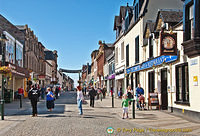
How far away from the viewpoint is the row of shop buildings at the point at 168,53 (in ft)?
44.1

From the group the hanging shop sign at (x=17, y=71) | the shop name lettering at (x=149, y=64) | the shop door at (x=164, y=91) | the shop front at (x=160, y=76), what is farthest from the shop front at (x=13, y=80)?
the shop door at (x=164, y=91)

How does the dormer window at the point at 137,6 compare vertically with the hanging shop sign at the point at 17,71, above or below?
above

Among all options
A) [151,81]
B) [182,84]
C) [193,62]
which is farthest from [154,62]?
[193,62]

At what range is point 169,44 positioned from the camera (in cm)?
1523

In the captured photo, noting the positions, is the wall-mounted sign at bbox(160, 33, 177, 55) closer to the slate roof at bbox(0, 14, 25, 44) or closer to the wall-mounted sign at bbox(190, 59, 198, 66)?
the wall-mounted sign at bbox(190, 59, 198, 66)

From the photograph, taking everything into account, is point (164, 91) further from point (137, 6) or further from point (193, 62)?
point (137, 6)

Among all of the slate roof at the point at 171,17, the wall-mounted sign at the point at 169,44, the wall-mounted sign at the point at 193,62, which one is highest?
the slate roof at the point at 171,17

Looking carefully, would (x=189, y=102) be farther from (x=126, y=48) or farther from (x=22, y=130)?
(x=126, y=48)

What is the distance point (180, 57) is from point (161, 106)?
4466mm

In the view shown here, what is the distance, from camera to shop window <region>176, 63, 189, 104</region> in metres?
14.8

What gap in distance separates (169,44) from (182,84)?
2.26 meters

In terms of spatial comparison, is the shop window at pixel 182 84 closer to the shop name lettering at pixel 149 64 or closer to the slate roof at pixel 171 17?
the shop name lettering at pixel 149 64

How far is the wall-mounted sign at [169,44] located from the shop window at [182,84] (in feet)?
3.21

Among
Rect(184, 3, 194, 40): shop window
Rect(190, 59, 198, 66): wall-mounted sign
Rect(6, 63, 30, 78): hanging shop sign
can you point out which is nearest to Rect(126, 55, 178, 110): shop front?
Rect(184, 3, 194, 40): shop window
